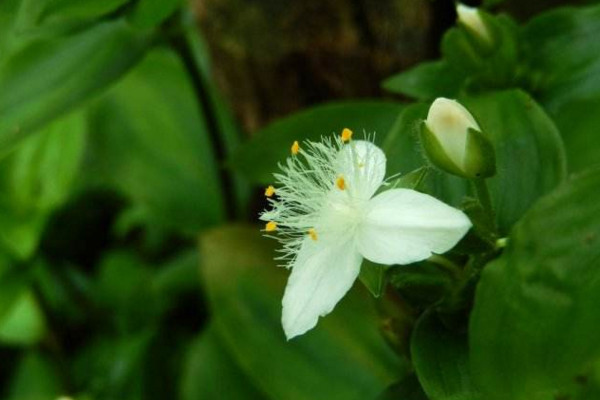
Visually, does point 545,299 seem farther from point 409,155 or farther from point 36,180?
point 36,180

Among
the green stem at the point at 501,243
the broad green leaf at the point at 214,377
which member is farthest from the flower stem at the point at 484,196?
the broad green leaf at the point at 214,377

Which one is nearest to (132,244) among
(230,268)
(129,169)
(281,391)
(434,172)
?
(129,169)

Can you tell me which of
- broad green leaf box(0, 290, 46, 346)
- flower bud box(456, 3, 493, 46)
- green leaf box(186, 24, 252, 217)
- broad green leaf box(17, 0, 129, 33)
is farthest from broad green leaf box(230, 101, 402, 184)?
broad green leaf box(0, 290, 46, 346)

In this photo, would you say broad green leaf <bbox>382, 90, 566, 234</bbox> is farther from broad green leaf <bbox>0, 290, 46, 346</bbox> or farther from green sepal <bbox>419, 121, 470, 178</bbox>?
broad green leaf <bbox>0, 290, 46, 346</bbox>

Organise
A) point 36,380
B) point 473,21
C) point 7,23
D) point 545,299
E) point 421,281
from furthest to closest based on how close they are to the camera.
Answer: point 36,380 < point 7,23 < point 473,21 < point 421,281 < point 545,299

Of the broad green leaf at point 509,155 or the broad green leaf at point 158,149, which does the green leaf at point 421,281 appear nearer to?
the broad green leaf at point 509,155

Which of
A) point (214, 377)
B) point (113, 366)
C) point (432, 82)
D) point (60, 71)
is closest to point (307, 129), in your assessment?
point (432, 82)
